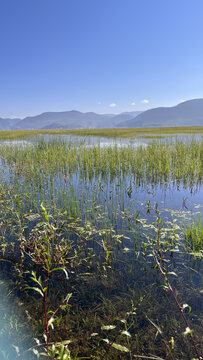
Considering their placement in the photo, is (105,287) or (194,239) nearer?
(105,287)

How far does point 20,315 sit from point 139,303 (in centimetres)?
119

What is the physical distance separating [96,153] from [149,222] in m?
5.90

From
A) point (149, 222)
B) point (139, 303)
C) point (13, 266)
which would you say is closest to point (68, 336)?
point (139, 303)

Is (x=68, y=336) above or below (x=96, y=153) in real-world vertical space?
below

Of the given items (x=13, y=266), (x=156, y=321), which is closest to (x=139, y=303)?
(x=156, y=321)

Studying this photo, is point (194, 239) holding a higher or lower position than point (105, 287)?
higher

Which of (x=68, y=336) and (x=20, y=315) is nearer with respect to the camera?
(x=68, y=336)

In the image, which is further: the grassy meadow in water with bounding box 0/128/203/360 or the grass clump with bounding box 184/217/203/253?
the grass clump with bounding box 184/217/203/253

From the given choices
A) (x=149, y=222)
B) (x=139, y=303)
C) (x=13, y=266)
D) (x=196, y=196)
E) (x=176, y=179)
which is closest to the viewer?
(x=139, y=303)

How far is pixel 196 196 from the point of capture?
17.9 ft

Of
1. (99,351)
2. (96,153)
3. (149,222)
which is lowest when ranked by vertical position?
(99,351)

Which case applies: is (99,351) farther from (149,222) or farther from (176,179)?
(176,179)

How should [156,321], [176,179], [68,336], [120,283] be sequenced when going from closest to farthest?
1. [68,336]
2. [156,321]
3. [120,283]
4. [176,179]

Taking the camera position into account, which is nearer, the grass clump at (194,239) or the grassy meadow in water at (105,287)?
the grassy meadow in water at (105,287)
